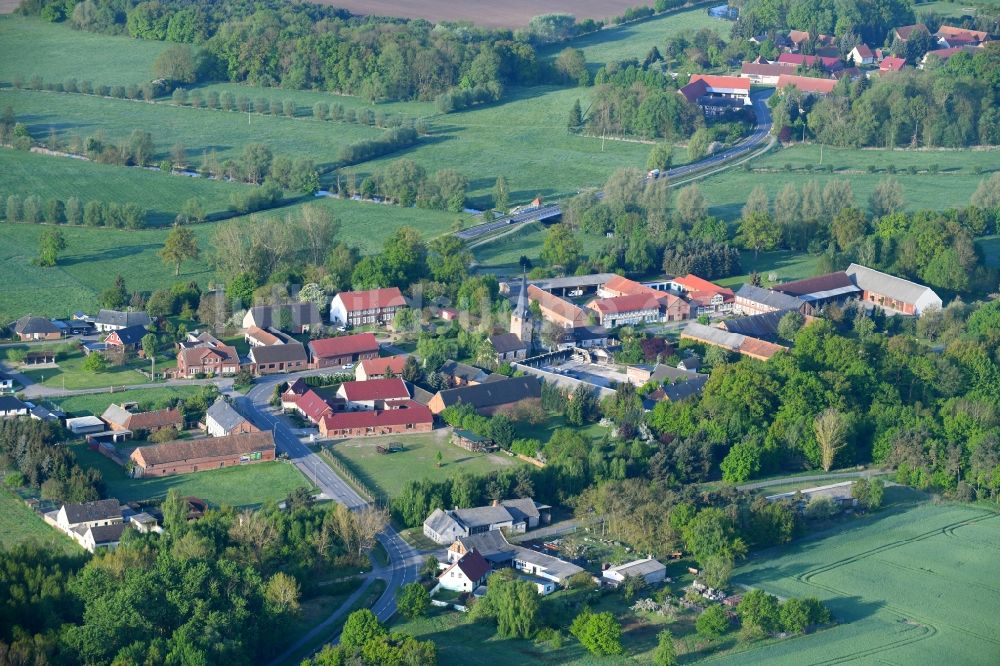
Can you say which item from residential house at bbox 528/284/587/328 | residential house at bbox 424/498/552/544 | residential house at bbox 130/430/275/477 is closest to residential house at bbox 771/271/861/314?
residential house at bbox 528/284/587/328

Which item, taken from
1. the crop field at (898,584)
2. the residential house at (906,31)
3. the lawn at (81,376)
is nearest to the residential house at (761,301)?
the crop field at (898,584)

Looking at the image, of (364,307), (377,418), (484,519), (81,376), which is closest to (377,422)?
(377,418)

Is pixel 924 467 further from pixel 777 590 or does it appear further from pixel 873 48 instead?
pixel 873 48

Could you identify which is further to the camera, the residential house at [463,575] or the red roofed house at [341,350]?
the red roofed house at [341,350]

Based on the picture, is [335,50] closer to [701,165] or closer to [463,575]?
[701,165]

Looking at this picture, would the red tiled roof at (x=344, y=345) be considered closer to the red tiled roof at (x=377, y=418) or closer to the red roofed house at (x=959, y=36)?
the red tiled roof at (x=377, y=418)
